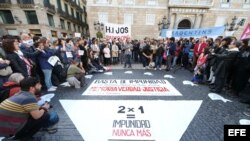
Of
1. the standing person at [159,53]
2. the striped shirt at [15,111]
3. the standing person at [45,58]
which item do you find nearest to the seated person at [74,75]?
the standing person at [45,58]

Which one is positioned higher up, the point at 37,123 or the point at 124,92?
the point at 37,123

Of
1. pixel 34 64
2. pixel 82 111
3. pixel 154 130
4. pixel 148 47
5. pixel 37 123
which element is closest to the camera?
pixel 37 123

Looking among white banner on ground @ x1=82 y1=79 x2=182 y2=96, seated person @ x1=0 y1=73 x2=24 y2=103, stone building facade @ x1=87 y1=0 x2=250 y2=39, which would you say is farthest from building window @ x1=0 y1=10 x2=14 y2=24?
seated person @ x1=0 y1=73 x2=24 y2=103

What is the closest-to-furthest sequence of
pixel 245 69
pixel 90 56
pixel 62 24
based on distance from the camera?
pixel 245 69, pixel 90 56, pixel 62 24

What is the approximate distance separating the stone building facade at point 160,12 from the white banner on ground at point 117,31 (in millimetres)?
11081

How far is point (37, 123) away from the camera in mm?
2283

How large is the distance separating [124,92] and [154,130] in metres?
2.02

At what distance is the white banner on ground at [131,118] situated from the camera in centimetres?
262

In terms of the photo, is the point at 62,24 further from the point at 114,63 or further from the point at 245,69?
the point at 245,69

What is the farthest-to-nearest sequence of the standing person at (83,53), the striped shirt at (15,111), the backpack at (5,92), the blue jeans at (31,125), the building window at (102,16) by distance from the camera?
the building window at (102,16) < the standing person at (83,53) < the backpack at (5,92) < the blue jeans at (31,125) < the striped shirt at (15,111)

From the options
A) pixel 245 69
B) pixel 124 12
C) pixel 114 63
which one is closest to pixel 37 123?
pixel 245 69

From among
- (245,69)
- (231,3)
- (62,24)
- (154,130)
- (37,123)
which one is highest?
(231,3)

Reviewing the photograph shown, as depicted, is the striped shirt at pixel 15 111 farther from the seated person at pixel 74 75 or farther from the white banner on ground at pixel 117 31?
the white banner on ground at pixel 117 31

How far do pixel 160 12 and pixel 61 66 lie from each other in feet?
59.0
